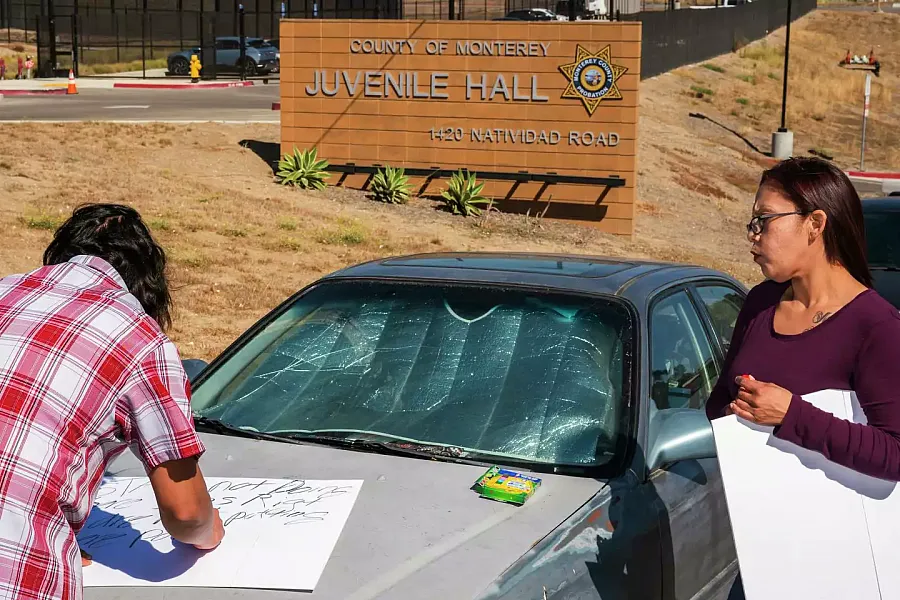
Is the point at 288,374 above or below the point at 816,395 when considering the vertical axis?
below

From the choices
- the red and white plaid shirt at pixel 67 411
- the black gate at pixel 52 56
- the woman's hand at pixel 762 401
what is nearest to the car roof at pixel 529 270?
the woman's hand at pixel 762 401

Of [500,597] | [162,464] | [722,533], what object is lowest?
[722,533]

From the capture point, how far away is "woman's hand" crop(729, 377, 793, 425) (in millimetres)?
2672

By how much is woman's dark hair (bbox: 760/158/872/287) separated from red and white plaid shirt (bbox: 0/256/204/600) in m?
1.54

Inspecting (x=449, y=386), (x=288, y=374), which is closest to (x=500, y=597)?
(x=449, y=386)

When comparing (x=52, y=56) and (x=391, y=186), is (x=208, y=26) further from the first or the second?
(x=391, y=186)

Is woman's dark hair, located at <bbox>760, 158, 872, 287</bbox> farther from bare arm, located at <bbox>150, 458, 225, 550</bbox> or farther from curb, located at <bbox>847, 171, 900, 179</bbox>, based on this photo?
curb, located at <bbox>847, 171, 900, 179</bbox>

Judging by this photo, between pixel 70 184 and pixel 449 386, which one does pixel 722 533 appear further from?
pixel 70 184

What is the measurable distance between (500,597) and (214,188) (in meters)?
14.0

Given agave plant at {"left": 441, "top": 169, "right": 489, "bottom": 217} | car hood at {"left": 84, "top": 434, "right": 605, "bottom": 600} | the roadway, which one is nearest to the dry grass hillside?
agave plant at {"left": 441, "top": 169, "right": 489, "bottom": 217}

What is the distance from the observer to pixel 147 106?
2708 cm

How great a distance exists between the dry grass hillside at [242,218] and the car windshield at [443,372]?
15.9 feet

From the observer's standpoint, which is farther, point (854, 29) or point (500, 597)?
point (854, 29)

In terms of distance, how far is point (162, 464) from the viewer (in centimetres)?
243
